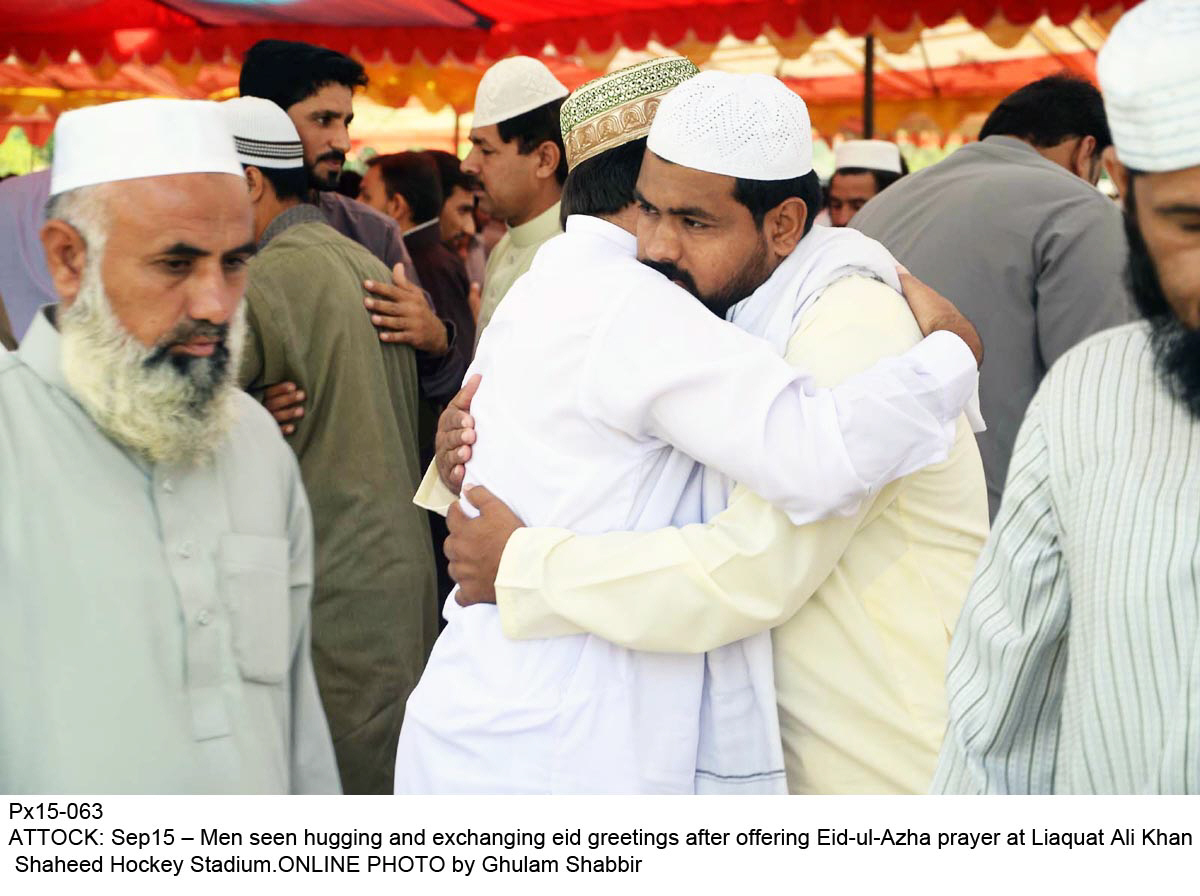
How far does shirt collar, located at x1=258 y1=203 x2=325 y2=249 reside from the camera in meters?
3.51

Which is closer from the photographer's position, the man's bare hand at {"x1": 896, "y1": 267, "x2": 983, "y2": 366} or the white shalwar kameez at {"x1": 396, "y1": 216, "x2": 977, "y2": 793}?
the white shalwar kameez at {"x1": 396, "y1": 216, "x2": 977, "y2": 793}

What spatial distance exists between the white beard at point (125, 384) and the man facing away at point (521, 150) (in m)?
2.32

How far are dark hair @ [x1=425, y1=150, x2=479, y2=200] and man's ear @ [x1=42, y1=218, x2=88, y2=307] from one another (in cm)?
485

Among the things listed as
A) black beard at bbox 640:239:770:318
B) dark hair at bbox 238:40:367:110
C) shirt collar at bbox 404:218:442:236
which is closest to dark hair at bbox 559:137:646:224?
black beard at bbox 640:239:770:318

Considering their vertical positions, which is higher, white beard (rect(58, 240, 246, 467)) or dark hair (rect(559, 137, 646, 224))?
dark hair (rect(559, 137, 646, 224))

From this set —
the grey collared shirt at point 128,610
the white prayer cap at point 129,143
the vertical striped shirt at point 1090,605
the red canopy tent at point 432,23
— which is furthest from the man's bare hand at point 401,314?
the red canopy tent at point 432,23

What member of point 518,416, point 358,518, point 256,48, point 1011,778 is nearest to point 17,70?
point 256,48

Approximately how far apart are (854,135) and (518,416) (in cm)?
771

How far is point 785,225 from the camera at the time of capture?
2014mm

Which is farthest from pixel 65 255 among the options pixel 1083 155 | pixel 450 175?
pixel 450 175

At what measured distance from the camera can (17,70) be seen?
7.21 metres

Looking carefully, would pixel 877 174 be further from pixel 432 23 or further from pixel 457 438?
pixel 457 438

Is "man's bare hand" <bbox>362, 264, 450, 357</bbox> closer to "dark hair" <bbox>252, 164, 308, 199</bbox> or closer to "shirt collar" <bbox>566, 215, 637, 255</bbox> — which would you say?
"dark hair" <bbox>252, 164, 308, 199</bbox>
